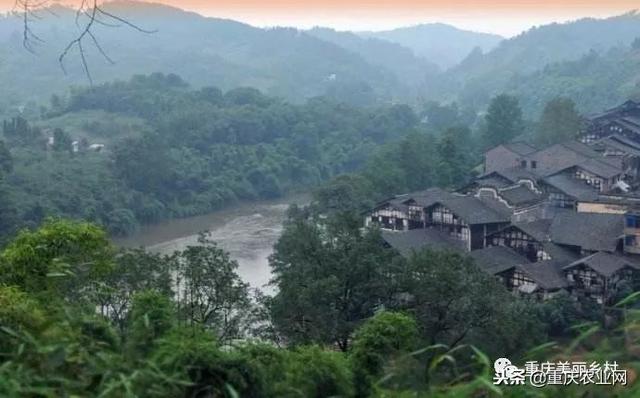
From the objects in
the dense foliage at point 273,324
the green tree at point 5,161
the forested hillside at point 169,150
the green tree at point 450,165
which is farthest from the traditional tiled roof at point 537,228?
the green tree at point 5,161

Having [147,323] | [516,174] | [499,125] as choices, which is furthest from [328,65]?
[147,323]

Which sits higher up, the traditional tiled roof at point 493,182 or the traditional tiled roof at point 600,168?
the traditional tiled roof at point 600,168

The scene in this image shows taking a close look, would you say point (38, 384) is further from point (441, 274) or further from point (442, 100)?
point (442, 100)

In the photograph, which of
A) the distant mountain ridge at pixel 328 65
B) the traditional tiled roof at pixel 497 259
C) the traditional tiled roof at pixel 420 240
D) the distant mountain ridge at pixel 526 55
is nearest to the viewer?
the traditional tiled roof at pixel 497 259

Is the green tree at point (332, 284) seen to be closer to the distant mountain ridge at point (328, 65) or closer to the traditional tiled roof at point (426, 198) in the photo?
the traditional tiled roof at point (426, 198)

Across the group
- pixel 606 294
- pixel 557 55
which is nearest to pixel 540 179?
pixel 606 294
